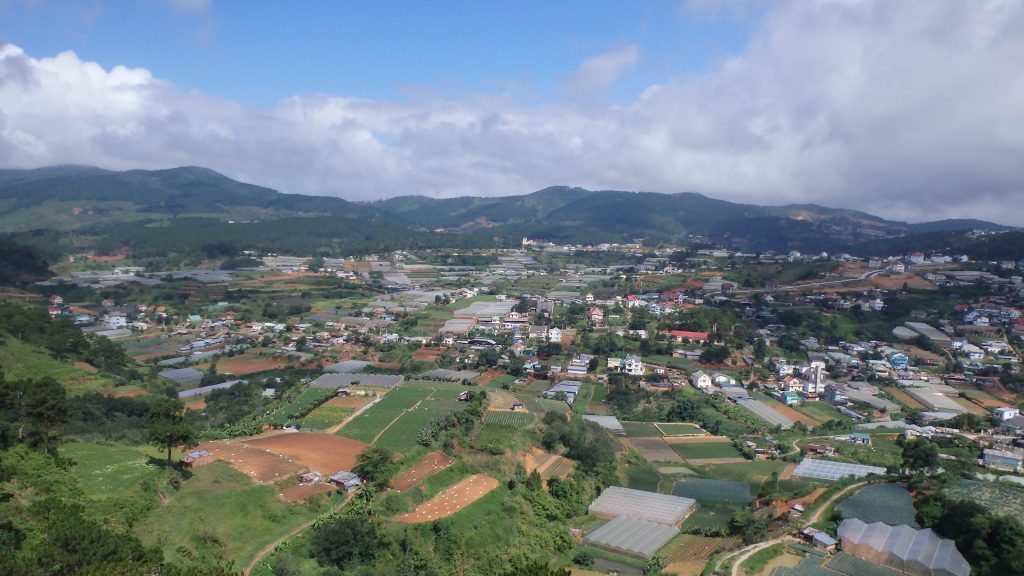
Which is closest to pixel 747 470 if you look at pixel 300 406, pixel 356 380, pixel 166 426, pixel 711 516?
pixel 711 516

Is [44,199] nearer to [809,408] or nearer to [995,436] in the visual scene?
[809,408]

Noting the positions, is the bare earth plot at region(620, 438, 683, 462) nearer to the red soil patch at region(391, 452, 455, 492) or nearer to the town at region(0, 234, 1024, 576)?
the town at region(0, 234, 1024, 576)

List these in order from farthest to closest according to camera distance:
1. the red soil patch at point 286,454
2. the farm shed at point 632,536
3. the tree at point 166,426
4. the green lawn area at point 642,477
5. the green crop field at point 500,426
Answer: the green lawn area at point 642,477 → the green crop field at point 500,426 → the red soil patch at point 286,454 → the farm shed at point 632,536 → the tree at point 166,426

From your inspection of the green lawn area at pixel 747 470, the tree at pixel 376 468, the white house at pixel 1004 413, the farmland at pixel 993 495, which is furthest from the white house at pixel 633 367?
the tree at pixel 376 468

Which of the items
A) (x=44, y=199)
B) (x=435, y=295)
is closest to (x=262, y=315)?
(x=435, y=295)

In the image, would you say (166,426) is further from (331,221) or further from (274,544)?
(331,221)

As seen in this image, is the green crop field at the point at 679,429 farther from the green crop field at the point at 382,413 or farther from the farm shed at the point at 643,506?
the green crop field at the point at 382,413
